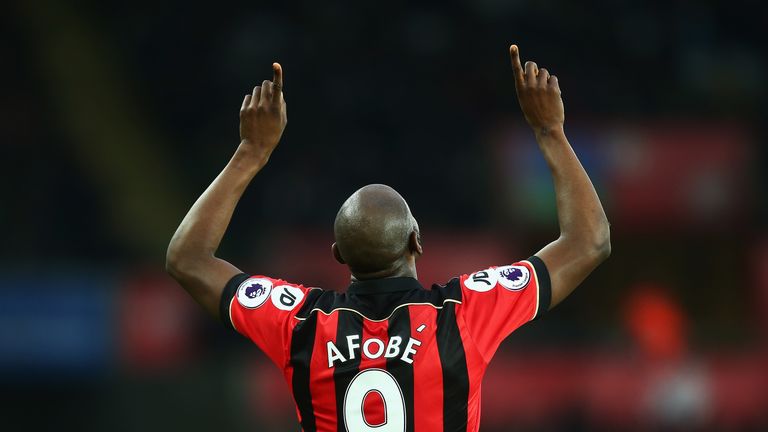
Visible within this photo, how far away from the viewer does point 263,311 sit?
318cm

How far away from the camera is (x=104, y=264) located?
42.7 feet

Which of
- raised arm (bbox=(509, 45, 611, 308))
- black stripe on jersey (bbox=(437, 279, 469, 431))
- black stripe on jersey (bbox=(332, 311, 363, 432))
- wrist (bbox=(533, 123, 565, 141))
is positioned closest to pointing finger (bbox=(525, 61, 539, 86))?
raised arm (bbox=(509, 45, 611, 308))

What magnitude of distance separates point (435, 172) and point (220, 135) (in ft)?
10.9

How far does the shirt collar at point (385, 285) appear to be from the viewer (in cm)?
314

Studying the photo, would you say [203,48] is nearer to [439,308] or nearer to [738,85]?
[738,85]

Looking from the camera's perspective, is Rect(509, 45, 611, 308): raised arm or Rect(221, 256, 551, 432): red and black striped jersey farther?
Rect(509, 45, 611, 308): raised arm

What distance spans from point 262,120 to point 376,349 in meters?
0.81

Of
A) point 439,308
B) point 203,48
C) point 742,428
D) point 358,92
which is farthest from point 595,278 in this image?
point 439,308

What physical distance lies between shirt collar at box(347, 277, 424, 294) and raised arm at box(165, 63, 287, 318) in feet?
1.28

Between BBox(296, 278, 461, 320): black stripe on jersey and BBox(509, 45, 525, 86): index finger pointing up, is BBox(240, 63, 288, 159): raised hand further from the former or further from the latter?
BBox(509, 45, 525, 86): index finger pointing up

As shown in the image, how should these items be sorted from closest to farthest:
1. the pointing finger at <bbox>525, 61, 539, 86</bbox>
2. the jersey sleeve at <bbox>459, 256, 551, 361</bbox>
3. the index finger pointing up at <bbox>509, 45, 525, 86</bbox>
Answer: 1. the jersey sleeve at <bbox>459, 256, 551, 361</bbox>
2. the index finger pointing up at <bbox>509, 45, 525, 86</bbox>
3. the pointing finger at <bbox>525, 61, 539, 86</bbox>

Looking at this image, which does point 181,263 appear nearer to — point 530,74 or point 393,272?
point 393,272

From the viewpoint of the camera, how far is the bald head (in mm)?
3059

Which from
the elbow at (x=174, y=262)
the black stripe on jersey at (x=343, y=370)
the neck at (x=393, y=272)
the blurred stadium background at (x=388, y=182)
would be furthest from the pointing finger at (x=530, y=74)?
the blurred stadium background at (x=388, y=182)
